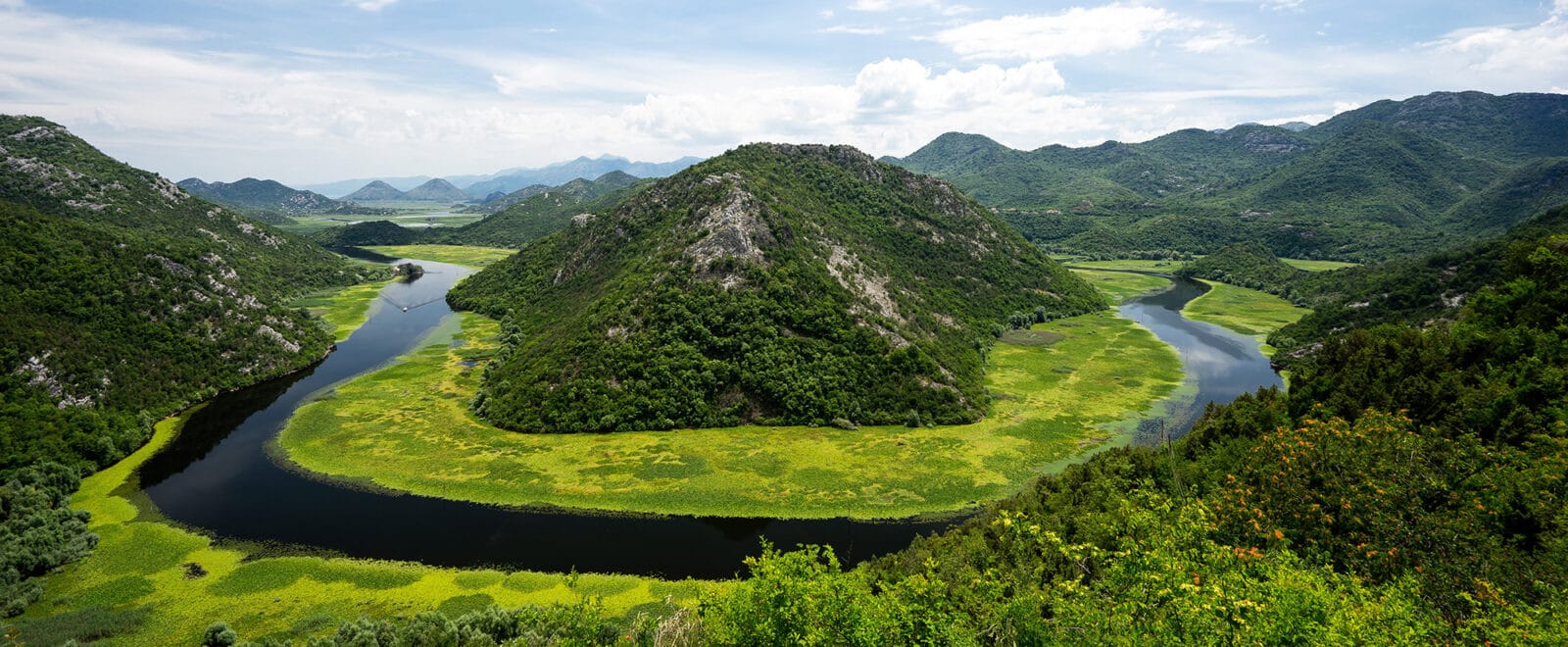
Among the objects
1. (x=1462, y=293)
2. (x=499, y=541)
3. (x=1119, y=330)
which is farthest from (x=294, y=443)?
(x=1462, y=293)

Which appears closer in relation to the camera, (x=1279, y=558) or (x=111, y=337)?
(x=1279, y=558)

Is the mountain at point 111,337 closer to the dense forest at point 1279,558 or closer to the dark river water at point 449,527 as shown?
the dark river water at point 449,527

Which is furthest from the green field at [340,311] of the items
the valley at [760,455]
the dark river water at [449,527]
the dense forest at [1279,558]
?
the dense forest at [1279,558]

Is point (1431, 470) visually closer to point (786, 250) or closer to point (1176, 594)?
point (1176, 594)

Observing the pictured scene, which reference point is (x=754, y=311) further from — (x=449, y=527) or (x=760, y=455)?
(x=449, y=527)

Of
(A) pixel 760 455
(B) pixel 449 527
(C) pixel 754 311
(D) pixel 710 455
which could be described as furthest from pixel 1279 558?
(C) pixel 754 311

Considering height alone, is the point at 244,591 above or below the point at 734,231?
below
